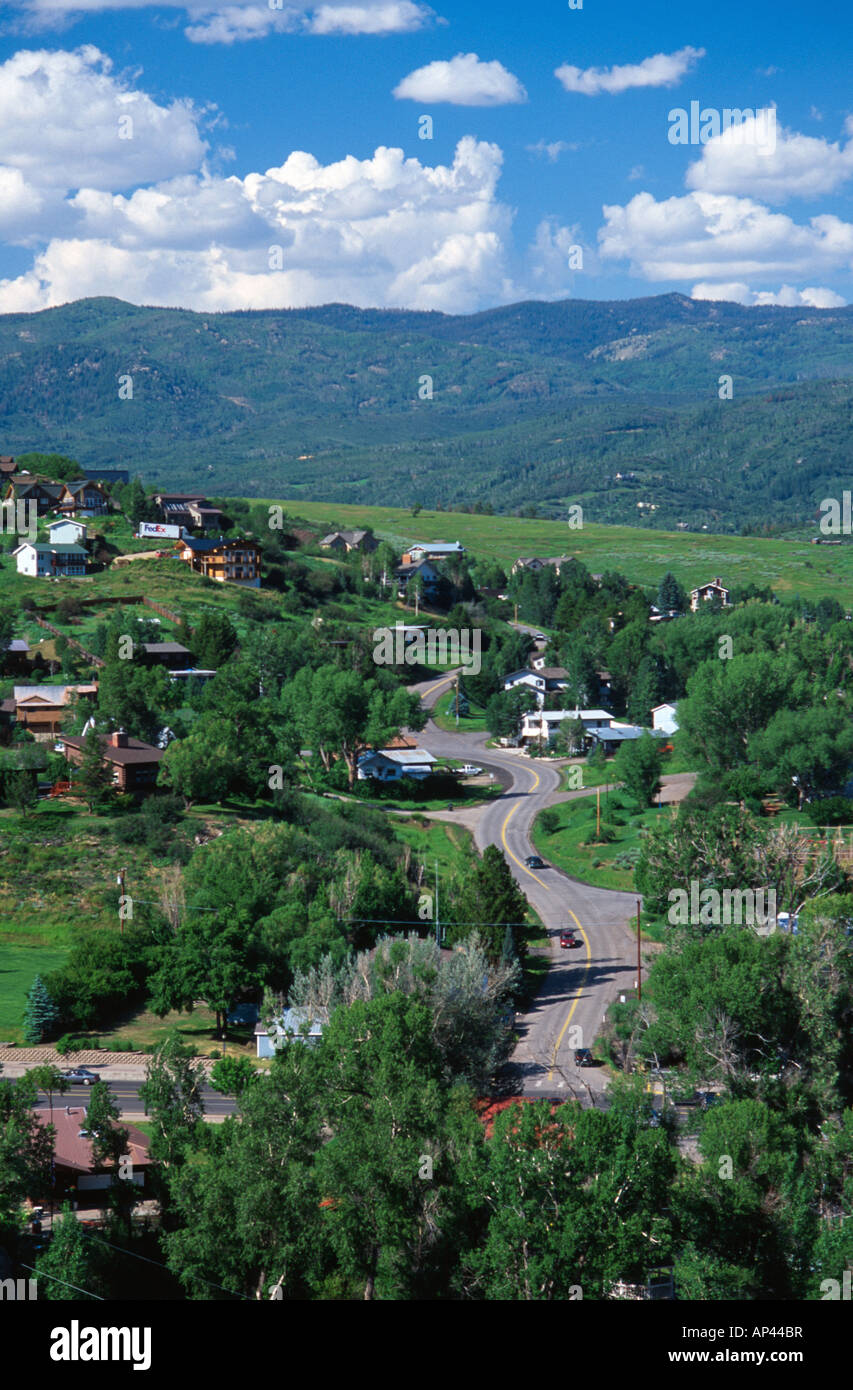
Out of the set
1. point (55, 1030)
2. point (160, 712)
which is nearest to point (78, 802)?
point (160, 712)

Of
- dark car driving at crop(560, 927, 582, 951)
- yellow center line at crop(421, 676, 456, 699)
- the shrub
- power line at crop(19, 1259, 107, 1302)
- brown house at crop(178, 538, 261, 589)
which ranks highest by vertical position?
brown house at crop(178, 538, 261, 589)

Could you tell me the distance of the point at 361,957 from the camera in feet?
124

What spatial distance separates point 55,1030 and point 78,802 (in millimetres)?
18359

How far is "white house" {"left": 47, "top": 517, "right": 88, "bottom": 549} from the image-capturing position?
313ft

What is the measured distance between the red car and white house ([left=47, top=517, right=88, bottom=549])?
58.2 meters

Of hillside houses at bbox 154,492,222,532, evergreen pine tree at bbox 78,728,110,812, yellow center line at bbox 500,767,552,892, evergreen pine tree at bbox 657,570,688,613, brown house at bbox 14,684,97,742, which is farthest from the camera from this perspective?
evergreen pine tree at bbox 657,570,688,613

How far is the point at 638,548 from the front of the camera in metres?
157

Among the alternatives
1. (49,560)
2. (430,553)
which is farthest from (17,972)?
(430,553)

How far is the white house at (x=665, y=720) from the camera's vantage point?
3187 inches

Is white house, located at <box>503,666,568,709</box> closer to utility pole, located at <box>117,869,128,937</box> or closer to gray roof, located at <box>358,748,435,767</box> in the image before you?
gray roof, located at <box>358,748,435,767</box>

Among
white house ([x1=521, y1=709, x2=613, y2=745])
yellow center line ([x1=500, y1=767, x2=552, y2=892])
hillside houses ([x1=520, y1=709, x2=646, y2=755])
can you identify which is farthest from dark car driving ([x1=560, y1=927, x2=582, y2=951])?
white house ([x1=521, y1=709, x2=613, y2=745])

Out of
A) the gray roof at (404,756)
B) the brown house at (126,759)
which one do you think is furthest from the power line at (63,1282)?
the gray roof at (404,756)

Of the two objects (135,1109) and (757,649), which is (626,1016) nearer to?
(135,1109)

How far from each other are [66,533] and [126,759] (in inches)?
1670
